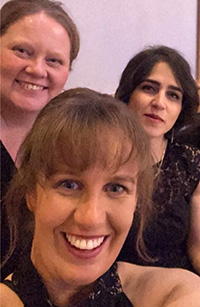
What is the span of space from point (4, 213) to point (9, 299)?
43cm

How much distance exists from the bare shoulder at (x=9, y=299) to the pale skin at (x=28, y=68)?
0.59m

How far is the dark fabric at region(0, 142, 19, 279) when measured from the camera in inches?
48.4

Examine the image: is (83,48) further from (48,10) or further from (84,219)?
(84,219)

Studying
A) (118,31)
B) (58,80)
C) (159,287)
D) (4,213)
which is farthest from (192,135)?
(159,287)

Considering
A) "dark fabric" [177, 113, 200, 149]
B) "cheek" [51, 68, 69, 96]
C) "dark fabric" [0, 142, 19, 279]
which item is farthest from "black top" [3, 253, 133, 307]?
"dark fabric" [177, 113, 200, 149]

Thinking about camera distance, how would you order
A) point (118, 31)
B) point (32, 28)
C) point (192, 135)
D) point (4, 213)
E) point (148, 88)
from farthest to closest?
point (118, 31) < point (192, 135) < point (148, 88) < point (32, 28) < point (4, 213)

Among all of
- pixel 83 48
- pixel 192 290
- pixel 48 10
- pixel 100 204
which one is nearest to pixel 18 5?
pixel 48 10

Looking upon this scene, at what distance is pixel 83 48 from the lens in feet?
6.93

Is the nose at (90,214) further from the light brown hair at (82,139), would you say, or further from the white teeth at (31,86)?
the white teeth at (31,86)

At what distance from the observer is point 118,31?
7.30 feet

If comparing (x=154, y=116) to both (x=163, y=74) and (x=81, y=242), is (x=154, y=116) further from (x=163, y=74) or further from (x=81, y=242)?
(x=81, y=242)

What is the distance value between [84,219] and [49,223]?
0.25 ft

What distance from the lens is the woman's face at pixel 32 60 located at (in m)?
1.38

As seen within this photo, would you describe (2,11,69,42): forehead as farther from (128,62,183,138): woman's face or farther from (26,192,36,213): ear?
(26,192,36,213): ear
